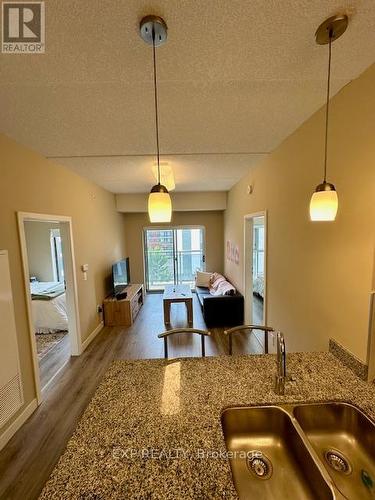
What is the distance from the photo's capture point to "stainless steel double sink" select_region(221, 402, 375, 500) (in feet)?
3.23

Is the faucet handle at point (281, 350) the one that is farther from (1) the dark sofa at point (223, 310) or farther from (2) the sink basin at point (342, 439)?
(1) the dark sofa at point (223, 310)

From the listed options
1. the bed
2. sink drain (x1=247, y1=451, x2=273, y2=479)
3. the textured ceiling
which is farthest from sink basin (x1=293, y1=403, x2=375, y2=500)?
the bed

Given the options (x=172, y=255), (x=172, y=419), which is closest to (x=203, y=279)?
(x=172, y=255)

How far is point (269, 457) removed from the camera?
1.14 meters

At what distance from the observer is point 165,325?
4.28 meters

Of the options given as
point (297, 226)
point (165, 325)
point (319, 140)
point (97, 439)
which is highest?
point (319, 140)

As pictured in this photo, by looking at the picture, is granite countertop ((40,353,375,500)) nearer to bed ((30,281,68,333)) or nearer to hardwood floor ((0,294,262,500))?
hardwood floor ((0,294,262,500))

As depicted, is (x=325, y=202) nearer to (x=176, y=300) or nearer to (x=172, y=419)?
(x=172, y=419)

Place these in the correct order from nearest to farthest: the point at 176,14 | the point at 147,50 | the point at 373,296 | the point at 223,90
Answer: the point at 176,14 < the point at 147,50 < the point at 373,296 < the point at 223,90

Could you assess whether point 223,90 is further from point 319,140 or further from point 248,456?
point 248,456

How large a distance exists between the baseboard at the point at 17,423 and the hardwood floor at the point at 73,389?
1.4 inches

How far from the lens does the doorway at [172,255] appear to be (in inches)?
259

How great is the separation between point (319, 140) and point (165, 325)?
12.2 ft

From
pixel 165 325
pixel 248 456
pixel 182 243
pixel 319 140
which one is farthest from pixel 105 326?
pixel 319 140
